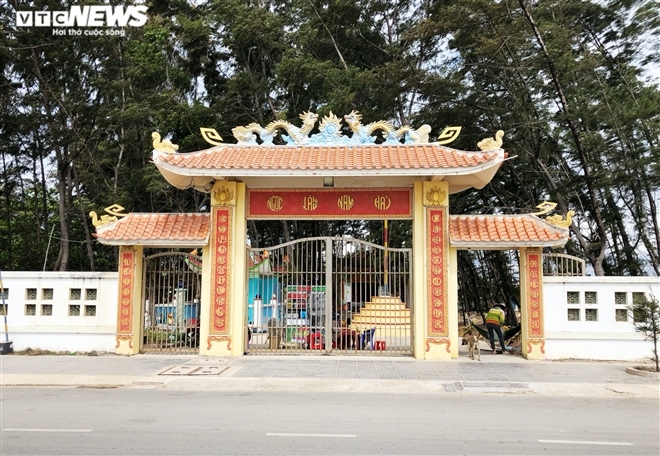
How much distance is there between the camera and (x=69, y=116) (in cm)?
1994

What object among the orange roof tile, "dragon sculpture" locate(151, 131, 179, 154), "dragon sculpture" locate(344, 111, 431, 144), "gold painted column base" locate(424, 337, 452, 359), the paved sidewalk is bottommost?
the paved sidewalk

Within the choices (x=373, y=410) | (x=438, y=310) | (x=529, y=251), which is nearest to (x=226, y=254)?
(x=438, y=310)

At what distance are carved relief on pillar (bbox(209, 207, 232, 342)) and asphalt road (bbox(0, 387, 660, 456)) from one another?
10.3ft

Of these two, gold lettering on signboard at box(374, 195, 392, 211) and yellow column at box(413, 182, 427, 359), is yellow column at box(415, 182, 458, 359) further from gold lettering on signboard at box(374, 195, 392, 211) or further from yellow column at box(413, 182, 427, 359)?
gold lettering on signboard at box(374, 195, 392, 211)

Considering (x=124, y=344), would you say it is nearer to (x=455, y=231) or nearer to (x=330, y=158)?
(x=330, y=158)

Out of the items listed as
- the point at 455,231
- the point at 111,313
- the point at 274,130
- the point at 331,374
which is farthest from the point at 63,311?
the point at 455,231

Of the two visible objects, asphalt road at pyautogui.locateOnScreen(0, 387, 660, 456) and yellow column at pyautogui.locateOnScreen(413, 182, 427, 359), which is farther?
yellow column at pyautogui.locateOnScreen(413, 182, 427, 359)

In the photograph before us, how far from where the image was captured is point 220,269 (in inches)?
424

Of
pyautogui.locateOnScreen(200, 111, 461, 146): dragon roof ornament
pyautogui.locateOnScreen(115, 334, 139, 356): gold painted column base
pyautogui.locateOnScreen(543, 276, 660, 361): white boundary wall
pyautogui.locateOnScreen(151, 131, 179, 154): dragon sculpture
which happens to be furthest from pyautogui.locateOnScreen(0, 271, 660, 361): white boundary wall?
pyautogui.locateOnScreen(200, 111, 461, 146): dragon roof ornament

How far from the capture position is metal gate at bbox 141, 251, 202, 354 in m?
11.2

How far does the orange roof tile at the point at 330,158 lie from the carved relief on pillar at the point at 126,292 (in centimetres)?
230

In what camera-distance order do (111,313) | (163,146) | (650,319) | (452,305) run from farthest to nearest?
(111,313) → (163,146) → (452,305) → (650,319)

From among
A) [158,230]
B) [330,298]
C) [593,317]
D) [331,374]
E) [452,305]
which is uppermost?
[158,230]

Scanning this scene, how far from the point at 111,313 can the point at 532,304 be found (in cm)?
911
